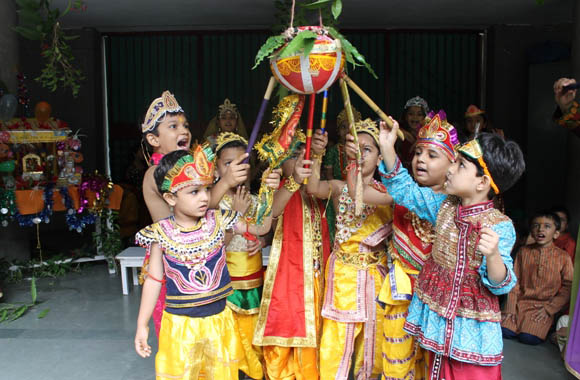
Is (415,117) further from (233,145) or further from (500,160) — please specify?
(500,160)

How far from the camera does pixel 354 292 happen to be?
2.65m

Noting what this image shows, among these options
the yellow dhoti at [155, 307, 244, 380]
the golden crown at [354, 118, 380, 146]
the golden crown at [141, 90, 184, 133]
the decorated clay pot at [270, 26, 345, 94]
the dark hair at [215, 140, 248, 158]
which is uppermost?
the decorated clay pot at [270, 26, 345, 94]

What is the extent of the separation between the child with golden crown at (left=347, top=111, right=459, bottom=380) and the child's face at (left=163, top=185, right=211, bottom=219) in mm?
713

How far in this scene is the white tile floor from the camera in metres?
3.16

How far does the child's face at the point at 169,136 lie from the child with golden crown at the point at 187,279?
1.47 feet

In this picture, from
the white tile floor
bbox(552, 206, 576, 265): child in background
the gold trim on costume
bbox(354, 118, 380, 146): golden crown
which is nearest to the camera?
bbox(354, 118, 380, 146): golden crown

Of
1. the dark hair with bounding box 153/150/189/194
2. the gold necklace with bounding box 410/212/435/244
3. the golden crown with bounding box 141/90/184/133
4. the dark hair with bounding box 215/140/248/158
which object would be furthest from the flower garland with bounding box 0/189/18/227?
the gold necklace with bounding box 410/212/435/244

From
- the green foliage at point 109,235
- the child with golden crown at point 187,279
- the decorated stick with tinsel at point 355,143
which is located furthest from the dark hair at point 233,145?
the green foliage at point 109,235

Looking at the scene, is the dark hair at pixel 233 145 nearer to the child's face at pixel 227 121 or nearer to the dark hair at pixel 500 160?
the dark hair at pixel 500 160

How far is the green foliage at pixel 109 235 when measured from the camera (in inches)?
216

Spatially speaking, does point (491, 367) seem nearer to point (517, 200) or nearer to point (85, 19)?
point (517, 200)

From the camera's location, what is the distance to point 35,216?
504cm

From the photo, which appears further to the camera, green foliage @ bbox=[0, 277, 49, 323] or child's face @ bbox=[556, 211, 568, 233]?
green foliage @ bbox=[0, 277, 49, 323]

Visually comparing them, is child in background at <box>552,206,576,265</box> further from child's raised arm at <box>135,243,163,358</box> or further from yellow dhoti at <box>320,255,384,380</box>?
child's raised arm at <box>135,243,163,358</box>
